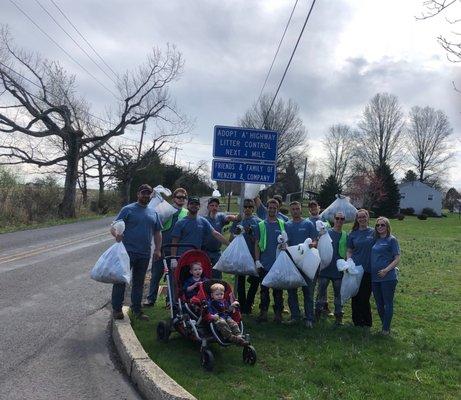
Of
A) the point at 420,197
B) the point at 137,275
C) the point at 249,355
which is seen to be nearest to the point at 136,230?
the point at 137,275

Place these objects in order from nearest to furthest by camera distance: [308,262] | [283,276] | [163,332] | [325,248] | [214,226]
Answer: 1. [163,332]
2. [283,276]
3. [308,262]
4. [325,248]
5. [214,226]

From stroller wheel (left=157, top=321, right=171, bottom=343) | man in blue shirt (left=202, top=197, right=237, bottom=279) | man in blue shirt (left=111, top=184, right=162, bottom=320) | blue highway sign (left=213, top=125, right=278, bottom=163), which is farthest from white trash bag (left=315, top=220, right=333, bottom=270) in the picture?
stroller wheel (left=157, top=321, right=171, bottom=343)

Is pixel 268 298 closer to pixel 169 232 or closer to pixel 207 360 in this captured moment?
pixel 169 232

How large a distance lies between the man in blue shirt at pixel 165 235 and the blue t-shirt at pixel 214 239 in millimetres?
551

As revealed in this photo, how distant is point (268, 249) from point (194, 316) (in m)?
2.09

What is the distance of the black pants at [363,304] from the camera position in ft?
25.3

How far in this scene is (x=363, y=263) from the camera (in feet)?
25.3

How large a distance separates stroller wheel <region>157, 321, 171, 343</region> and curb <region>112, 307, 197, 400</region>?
32 centimetres

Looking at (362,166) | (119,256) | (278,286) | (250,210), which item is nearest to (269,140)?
(250,210)

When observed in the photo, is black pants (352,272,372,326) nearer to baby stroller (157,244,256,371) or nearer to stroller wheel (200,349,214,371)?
baby stroller (157,244,256,371)

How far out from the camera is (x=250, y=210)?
8.10m


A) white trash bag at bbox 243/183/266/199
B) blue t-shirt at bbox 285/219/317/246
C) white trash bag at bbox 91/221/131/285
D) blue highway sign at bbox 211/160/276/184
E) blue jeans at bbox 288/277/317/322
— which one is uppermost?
blue highway sign at bbox 211/160/276/184

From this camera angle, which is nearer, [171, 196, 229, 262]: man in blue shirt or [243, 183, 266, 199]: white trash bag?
[171, 196, 229, 262]: man in blue shirt

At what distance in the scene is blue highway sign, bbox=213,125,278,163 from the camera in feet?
28.6
